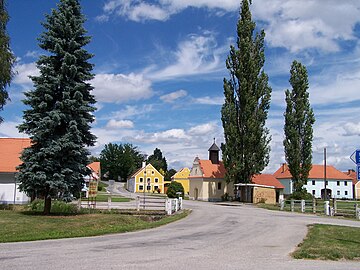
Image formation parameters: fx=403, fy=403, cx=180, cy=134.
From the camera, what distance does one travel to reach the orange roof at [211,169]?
5771 cm

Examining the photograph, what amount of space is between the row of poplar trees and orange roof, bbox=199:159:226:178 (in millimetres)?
10239

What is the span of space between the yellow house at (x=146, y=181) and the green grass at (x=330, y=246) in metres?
82.1

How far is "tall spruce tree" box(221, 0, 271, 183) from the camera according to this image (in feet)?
150

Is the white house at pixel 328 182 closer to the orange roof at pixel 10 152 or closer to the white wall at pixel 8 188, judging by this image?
the orange roof at pixel 10 152

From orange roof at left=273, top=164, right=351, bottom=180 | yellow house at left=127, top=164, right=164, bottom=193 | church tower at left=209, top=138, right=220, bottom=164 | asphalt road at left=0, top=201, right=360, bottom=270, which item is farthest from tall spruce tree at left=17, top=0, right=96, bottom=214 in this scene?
yellow house at left=127, top=164, right=164, bottom=193

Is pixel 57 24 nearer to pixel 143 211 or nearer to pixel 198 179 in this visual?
pixel 143 211

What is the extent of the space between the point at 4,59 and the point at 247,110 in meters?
29.5

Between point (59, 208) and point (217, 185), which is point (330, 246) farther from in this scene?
point (217, 185)

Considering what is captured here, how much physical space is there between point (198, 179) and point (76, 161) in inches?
1507

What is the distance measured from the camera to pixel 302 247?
12.3 metres

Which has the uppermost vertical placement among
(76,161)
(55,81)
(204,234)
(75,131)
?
(55,81)

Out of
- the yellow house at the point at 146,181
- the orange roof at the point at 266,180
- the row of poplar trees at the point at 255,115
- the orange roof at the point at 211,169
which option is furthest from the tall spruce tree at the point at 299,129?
the yellow house at the point at 146,181

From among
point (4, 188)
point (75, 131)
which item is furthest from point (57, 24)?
point (4, 188)

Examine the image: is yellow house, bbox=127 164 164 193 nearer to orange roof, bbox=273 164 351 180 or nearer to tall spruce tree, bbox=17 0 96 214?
orange roof, bbox=273 164 351 180
